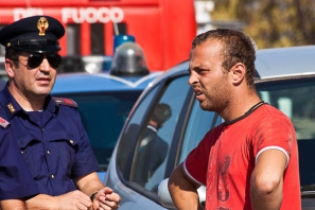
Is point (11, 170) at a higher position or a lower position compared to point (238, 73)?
lower

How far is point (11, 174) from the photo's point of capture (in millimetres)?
3689

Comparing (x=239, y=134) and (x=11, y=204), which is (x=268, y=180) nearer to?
(x=239, y=134)

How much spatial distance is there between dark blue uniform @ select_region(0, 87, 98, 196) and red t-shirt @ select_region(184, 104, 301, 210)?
107 cm

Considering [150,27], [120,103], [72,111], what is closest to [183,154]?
[72,111]

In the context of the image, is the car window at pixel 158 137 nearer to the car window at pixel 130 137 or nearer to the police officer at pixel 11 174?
the car window at pixel 130 137

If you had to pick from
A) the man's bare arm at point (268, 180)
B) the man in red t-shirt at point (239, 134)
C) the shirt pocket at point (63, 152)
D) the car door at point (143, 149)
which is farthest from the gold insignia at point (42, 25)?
the man's bare arm at point (268, 180)

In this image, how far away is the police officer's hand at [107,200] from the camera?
12.3 ft

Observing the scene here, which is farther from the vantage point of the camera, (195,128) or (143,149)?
(143,149)

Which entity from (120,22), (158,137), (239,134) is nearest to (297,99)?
(158,137)

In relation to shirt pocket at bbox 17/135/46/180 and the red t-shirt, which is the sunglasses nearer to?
shirt pocket at bbox 17/135/46/180

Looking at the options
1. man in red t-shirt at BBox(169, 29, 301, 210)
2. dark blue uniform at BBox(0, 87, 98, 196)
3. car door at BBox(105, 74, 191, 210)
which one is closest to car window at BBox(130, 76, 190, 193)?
car door at BBox(105, 74, 191, 210)

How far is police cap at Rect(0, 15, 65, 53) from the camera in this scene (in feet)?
14.0

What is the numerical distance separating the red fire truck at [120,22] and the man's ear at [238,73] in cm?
644

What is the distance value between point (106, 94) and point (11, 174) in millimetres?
2961
